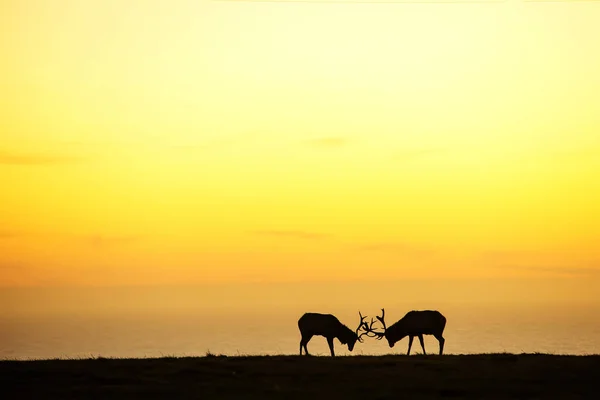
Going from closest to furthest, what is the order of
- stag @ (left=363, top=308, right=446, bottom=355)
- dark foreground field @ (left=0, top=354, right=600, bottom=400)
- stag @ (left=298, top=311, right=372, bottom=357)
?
dark foreground field @ (left=0, top=354, right=600, bottom=400) < stag @ (left=298, top=311, right=372, bottom=357) < stag @ (left=363, top=308, right=446, bottom=355)

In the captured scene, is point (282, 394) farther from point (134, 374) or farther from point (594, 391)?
point (594, 391)

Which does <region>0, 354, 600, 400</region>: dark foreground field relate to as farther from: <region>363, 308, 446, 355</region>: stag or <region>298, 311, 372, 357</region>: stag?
<region>363, 308, 446, 355</region>: stag

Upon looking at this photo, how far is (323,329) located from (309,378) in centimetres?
1270

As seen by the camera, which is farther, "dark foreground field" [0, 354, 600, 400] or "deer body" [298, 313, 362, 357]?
"deer body" [298, 313, 362, 357]

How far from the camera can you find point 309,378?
28359 mm

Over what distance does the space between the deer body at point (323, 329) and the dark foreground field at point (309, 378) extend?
7.02 metres

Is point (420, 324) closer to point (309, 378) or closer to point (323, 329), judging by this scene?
point (323, 329)

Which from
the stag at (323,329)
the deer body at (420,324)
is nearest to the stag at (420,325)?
the deer body at (420,324)

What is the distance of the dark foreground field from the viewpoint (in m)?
25.9

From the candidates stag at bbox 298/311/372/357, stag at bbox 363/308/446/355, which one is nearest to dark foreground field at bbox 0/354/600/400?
stag at bbox 298/311/372/357

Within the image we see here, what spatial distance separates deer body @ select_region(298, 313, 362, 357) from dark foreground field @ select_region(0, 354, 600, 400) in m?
7.02

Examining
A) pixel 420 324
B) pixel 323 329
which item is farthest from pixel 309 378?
pixel 420 324

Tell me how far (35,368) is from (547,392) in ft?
55.4

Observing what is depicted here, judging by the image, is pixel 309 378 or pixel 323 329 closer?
pixel 309 378
